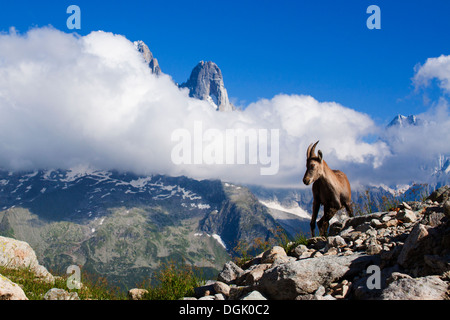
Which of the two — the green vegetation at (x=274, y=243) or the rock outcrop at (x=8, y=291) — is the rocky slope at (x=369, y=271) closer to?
the green vegetation at (x=274, y=243)

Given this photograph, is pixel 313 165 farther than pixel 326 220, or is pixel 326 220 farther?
pixel 326 220

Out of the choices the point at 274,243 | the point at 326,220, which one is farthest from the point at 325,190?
the point at 274,243

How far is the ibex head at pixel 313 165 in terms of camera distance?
14.2 m

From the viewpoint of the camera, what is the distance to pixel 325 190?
14.9 metres

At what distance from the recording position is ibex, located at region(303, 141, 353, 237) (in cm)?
1452

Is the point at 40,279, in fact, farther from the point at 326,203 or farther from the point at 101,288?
the point at 326,203

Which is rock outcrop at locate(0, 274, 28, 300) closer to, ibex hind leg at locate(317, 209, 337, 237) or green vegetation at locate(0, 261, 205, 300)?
green vegetation at locate(0, 261, 205, 300)

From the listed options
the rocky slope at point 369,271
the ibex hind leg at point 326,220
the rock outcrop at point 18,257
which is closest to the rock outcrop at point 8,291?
the rocky slope at point 369,271

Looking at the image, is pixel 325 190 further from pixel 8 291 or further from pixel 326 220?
pixel 8 291

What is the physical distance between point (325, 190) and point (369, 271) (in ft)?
23.8

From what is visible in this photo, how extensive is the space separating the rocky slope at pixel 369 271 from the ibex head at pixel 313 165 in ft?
12.4

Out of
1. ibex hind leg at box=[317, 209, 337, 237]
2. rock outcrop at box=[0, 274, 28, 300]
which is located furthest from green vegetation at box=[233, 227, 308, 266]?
rock outcrop at box=[0, 274, 28, 300]
